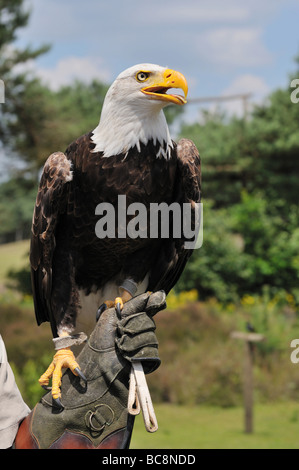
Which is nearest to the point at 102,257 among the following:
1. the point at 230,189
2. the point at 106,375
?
the point at 106,375

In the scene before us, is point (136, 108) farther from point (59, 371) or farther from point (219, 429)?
point (219, 429)

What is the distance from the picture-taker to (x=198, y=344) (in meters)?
9.62

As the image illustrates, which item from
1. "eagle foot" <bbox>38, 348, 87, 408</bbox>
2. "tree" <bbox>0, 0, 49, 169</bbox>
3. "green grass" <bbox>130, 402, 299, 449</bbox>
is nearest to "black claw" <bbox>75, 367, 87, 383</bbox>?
"eagle foot" <bbox>38, 348, 87, 408</bbox>

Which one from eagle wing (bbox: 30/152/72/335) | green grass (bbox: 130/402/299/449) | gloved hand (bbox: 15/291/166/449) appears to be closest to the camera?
gloved hand (bbox: 15/291/166/449)

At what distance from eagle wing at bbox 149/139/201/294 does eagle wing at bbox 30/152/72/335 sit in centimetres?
56

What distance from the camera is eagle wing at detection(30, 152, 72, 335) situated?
259cm

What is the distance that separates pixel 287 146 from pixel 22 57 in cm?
730

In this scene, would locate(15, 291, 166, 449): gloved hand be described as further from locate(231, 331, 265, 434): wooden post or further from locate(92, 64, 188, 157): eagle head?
locate(231, 331, 265, 434): wooden post

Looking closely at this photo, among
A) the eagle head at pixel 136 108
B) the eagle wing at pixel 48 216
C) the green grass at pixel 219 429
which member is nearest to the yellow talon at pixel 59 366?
the eagle wing at pixel 48 216

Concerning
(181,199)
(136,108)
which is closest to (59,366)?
(181,199)

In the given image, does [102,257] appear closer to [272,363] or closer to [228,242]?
[272,363]

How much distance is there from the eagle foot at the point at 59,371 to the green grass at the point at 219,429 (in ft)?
17.2

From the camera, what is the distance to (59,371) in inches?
94.0

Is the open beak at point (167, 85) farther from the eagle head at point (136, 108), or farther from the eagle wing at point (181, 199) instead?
the eagle wing at point (181, 199)
